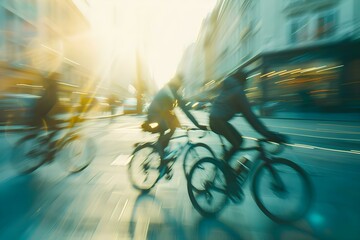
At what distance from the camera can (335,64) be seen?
71.2ft

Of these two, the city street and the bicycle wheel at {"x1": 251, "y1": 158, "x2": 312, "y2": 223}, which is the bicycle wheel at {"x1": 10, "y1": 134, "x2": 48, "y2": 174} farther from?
the bicycle wheel at {"x1": 251, "y1": 158, "x2": 312, "y2": 223}

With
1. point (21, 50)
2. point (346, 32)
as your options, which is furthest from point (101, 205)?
point (21, 50)

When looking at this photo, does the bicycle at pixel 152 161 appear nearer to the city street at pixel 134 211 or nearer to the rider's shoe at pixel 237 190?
the city street at pixel 134 211

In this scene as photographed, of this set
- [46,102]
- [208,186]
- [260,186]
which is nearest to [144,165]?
[208,186]

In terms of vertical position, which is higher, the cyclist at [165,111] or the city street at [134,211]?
the cyclist at [165,111]

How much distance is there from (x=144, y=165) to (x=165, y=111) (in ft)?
3.09

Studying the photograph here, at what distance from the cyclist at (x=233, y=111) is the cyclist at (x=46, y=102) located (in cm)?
338

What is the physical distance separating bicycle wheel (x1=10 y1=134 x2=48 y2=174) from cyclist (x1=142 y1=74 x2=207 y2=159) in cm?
216

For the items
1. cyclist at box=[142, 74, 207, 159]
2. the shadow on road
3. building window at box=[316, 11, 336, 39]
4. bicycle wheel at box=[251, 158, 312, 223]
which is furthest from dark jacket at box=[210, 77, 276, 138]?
building window at box=[316, 11, 336, 39]

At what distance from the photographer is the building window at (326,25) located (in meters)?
24.6

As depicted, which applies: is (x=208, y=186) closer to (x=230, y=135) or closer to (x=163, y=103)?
(x=230, y=135)

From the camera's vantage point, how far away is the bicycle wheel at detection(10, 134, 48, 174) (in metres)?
5.68

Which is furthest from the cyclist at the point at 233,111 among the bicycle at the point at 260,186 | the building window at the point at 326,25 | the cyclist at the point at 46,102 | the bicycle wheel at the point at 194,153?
the building window at the point at 326,25

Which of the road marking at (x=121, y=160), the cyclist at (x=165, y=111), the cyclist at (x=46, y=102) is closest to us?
the cyclist at (x=165, y=111)
